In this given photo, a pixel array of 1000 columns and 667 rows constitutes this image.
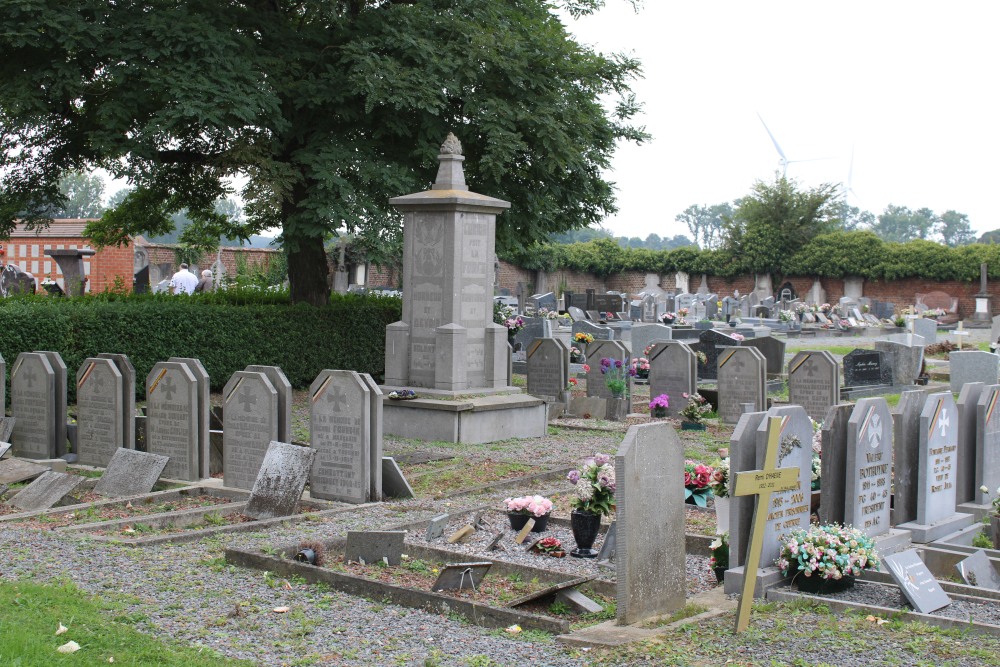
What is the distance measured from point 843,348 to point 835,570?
2685 centimetres

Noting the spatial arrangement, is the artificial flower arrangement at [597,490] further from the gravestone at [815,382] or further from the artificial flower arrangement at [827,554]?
the gravestone at [815,382]

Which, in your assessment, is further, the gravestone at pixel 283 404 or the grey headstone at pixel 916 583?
the gravestone at pixel 283 404

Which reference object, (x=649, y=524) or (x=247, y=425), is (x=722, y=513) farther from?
(x=247, y=425)

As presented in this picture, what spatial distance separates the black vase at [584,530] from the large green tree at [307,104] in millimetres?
9363

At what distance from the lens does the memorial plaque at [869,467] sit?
763cm

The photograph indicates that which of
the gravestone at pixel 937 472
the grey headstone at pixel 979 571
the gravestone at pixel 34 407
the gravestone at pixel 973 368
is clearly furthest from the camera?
the gravestone at pixel 973 368

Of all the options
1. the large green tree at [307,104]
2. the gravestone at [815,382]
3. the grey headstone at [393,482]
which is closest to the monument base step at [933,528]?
the grey headstone at [393,482]

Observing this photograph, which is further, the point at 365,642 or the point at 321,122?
the point at 321,122

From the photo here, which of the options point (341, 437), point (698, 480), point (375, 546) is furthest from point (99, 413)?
point (698, 480)

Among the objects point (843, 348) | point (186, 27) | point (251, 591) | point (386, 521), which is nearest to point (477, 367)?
A: point (386, 521)

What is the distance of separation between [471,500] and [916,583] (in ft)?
14.3

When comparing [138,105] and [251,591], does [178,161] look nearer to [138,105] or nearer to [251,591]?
[138,105]

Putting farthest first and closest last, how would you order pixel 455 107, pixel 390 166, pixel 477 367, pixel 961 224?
pixel 961 224 < pixel 455 107 < pixel 390 166 < pixel 477 367

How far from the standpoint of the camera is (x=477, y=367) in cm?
1413
